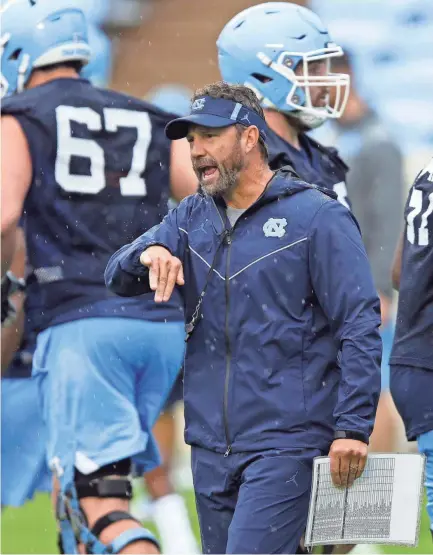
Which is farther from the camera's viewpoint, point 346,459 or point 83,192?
point 83,192

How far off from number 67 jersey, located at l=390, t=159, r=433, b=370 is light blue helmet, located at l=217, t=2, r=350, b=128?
91 centimetres

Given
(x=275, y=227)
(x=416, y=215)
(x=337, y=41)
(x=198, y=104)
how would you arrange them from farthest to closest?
A: 1. (x=337, y=41)
2. (x=416, y=215)
3. (x=198, y=104)
4. (x=275, y=227)

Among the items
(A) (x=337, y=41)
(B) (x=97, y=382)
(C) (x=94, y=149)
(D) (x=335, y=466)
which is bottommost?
(B) (x=97, y=382)

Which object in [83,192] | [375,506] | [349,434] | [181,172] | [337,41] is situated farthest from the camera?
[337,41]

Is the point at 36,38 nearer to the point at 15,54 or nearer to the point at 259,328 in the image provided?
the point at 15,54

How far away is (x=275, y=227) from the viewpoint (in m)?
4.88

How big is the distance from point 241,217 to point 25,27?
76.8 inches

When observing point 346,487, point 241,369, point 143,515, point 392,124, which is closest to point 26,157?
point 241,369

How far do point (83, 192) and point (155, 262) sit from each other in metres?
1.45

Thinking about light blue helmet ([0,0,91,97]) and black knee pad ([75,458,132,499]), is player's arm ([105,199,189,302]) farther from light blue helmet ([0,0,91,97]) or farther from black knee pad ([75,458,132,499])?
light blue helmet ([0,0,91,97])

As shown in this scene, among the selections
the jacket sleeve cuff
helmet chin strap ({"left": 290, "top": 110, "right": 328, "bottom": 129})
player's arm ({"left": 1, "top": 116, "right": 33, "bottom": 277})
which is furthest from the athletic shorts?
the jacket sleeve cuff

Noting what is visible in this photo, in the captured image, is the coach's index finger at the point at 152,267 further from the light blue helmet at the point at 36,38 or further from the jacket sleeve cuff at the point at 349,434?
the light blue helmet at the point at 36,38

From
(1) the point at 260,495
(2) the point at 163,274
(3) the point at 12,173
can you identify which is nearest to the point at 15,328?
(3) the point at 12,173

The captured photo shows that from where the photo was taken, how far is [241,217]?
16.2 ft
